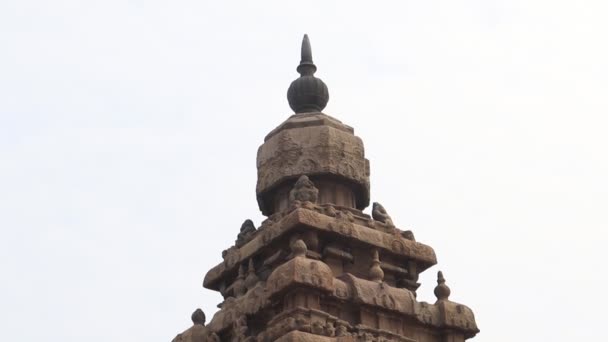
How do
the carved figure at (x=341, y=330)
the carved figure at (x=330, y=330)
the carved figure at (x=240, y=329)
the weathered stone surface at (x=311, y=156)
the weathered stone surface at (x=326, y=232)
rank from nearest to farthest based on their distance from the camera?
the carved figure at (x=330, y=330), the carved figure at (x=341, y=330), the carved figure at (x=240, y=329), the weathered stone surface at (x=326, y=232), the weathered stone surface at (x=311, y=156)

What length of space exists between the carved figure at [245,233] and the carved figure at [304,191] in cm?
137

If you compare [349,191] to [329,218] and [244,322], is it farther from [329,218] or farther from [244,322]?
[244,322]

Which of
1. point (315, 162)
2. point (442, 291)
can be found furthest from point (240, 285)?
point (442, 291)

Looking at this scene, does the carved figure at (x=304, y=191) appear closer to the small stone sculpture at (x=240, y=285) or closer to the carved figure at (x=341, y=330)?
the small stone sculpture at (x=240, y=285)

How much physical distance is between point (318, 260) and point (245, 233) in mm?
2562

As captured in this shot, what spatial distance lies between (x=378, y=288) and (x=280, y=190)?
346 cm

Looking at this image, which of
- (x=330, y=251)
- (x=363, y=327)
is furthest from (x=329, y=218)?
(x=363, y=327)

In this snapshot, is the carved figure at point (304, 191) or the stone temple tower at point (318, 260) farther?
the carved figure at point (304, 191)

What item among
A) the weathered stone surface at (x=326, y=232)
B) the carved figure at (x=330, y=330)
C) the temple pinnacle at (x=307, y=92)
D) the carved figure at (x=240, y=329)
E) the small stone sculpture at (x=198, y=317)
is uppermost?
the temple pinnacle at (x=307, y=92)

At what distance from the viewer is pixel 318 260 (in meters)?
25.4

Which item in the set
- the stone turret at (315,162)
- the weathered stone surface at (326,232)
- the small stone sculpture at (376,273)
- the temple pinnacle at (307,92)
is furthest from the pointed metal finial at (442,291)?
the temple pinnacle at (307,92)

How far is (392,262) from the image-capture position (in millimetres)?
26672

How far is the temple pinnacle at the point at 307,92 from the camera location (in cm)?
2861

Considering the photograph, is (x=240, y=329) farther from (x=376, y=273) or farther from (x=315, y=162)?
(x=315, y=162)
